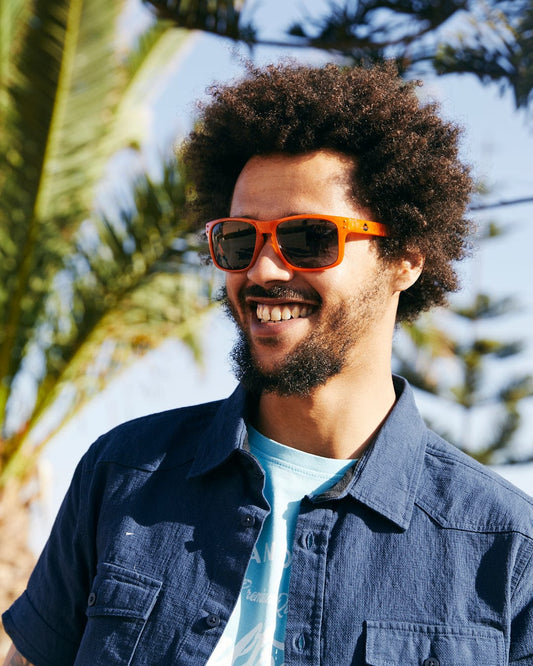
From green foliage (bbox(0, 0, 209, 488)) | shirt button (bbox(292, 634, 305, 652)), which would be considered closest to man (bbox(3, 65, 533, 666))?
shirt button (bbox(292, 634, 305, 652))

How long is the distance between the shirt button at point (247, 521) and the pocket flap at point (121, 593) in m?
0.25

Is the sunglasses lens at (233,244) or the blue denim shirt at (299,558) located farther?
the sunglasses lens at (233,244)

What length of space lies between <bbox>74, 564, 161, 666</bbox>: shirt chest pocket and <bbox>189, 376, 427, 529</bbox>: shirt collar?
300mm

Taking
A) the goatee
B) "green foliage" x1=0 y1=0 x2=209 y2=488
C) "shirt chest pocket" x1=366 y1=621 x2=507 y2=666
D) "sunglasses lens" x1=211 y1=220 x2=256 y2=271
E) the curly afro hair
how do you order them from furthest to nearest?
"green foliage" x1=0 y1=0 x2=209 y2=488 < the curly afro hair < "sunglasses lens" x1=211 y1=220 x2=256 y2=271 < the goatee < "shirt chest pocket" x1=366 y1=621 x2=507 y2=666

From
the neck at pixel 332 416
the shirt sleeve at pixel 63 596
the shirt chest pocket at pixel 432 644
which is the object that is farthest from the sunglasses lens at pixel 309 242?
the shirt chest pocket at pixel 432 644

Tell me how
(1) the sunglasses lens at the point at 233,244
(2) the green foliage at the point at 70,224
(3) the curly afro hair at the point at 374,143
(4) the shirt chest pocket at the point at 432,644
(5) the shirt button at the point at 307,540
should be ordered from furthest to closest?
1. (2) the green foliage at the point at 70,224
2. (3) the curly afro hair at the point at 374,143
3. (1) the sunglasses lens at the point at 233,244
4. (5) the shirt button at the point at 307,540
5. (4) the shirt chest pocket at the point at 432,644

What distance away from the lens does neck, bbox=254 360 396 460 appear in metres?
2.24

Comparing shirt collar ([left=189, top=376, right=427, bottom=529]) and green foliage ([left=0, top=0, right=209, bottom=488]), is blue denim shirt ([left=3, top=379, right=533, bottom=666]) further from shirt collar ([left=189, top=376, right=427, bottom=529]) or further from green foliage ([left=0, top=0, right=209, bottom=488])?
green foliage ([left=0, top=0, right=209, bottom=488])

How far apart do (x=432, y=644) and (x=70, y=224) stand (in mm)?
4964

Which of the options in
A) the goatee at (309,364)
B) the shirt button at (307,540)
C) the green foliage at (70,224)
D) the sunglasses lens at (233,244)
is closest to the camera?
the shirt button at (307,540)

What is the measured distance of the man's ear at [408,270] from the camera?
2514 millimetres

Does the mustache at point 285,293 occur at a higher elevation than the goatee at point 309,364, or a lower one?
higher

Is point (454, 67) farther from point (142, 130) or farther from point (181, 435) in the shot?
point (142, 130)

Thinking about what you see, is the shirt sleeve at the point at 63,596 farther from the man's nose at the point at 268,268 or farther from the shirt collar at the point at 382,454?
the man's nose at the point at 268,268
